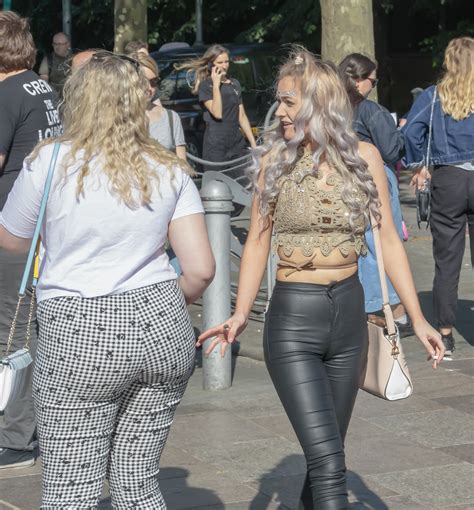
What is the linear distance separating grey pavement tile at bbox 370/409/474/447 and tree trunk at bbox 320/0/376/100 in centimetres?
588

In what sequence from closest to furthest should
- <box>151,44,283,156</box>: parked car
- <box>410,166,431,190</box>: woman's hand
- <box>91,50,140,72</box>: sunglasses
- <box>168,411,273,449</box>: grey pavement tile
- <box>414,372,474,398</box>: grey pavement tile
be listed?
<box>91,50,140,72</box>: sunglasses < <box>168,411,273,449</box>: grey pavement tile < <box>414,372,474,398</box>: grey pavement tile < <box>410,166,431,190</box>: woman's hand < <box>151,44,283,156</box>: parked car

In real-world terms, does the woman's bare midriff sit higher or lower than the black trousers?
higher

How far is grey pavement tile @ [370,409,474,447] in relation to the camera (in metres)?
5.89

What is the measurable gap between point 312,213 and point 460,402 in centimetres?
291

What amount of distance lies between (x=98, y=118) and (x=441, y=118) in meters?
4.28

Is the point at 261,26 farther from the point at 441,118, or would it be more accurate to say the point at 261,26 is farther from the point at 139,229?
the point at 139,229

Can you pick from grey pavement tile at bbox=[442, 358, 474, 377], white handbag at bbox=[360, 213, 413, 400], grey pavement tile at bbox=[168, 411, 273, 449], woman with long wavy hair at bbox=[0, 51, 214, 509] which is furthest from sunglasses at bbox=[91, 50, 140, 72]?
grey pavement tile at bbox=[442, 358, 474, 377]

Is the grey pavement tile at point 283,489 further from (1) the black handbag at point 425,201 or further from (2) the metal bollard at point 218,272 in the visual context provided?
(1) the black handbag at point 425,201

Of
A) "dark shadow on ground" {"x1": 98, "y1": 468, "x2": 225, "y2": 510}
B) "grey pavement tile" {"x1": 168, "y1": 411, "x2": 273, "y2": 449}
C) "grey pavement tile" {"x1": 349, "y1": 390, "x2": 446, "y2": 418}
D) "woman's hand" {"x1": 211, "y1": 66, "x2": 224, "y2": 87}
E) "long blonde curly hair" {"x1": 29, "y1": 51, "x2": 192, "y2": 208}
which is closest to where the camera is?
"long blonde curly hair" {"x1": 29, "y1": 51, "x2": 192, "y2": 208}

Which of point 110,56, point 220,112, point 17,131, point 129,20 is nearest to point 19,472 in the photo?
point 17,131

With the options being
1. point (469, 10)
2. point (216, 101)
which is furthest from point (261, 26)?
point (216, 101)

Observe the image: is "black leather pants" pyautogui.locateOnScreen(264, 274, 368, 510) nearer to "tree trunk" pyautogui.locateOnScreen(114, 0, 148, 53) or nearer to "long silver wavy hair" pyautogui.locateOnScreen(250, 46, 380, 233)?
"long silver wavy hair" pyautogui.locateOnScreen(250, 46, 380, 233)

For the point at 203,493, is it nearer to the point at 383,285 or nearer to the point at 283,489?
the point at 283,489

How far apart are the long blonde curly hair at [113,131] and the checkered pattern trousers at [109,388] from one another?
323 millimetres
